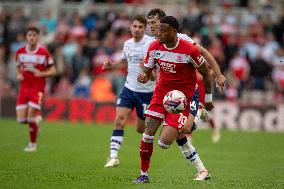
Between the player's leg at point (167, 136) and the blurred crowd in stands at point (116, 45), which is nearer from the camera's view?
the player's leg at point (167, 136)

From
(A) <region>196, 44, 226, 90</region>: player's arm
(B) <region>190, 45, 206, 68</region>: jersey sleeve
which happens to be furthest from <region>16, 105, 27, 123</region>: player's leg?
(B) <region>190, 45, 206, 68</region>: jersey sleeve

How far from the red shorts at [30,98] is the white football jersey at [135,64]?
10.5 feet

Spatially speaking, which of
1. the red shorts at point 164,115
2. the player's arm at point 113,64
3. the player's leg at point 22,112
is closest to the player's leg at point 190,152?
the red shorts at point 164,115

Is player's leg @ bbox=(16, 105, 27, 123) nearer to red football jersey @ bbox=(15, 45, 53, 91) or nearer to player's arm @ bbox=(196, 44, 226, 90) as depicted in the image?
red football jersey @ bbox=(15, 45, 53, 91)

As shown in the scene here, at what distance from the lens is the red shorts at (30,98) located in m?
17.8

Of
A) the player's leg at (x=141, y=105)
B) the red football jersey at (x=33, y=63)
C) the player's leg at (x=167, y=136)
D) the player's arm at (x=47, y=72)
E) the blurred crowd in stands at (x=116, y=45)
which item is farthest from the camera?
the blurred crowd in stands at (x=116, y=45)

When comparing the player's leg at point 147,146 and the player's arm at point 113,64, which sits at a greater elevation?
the player's arm at point 113,64

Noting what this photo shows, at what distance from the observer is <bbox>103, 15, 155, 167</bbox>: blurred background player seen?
15.1 m

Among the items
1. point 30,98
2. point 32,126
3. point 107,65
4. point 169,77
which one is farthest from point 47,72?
point 169,77

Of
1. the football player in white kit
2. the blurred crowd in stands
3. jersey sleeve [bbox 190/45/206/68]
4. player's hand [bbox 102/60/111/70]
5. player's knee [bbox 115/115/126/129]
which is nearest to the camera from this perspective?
jersey sleeve [bbox 190/45/206/68]

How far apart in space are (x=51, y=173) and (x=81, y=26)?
57.3 feet

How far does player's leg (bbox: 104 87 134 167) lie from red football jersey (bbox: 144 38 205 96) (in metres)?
2.94

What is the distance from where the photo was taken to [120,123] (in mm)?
15109

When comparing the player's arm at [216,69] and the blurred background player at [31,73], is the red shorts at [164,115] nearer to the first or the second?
the player's arm at [216,69]
